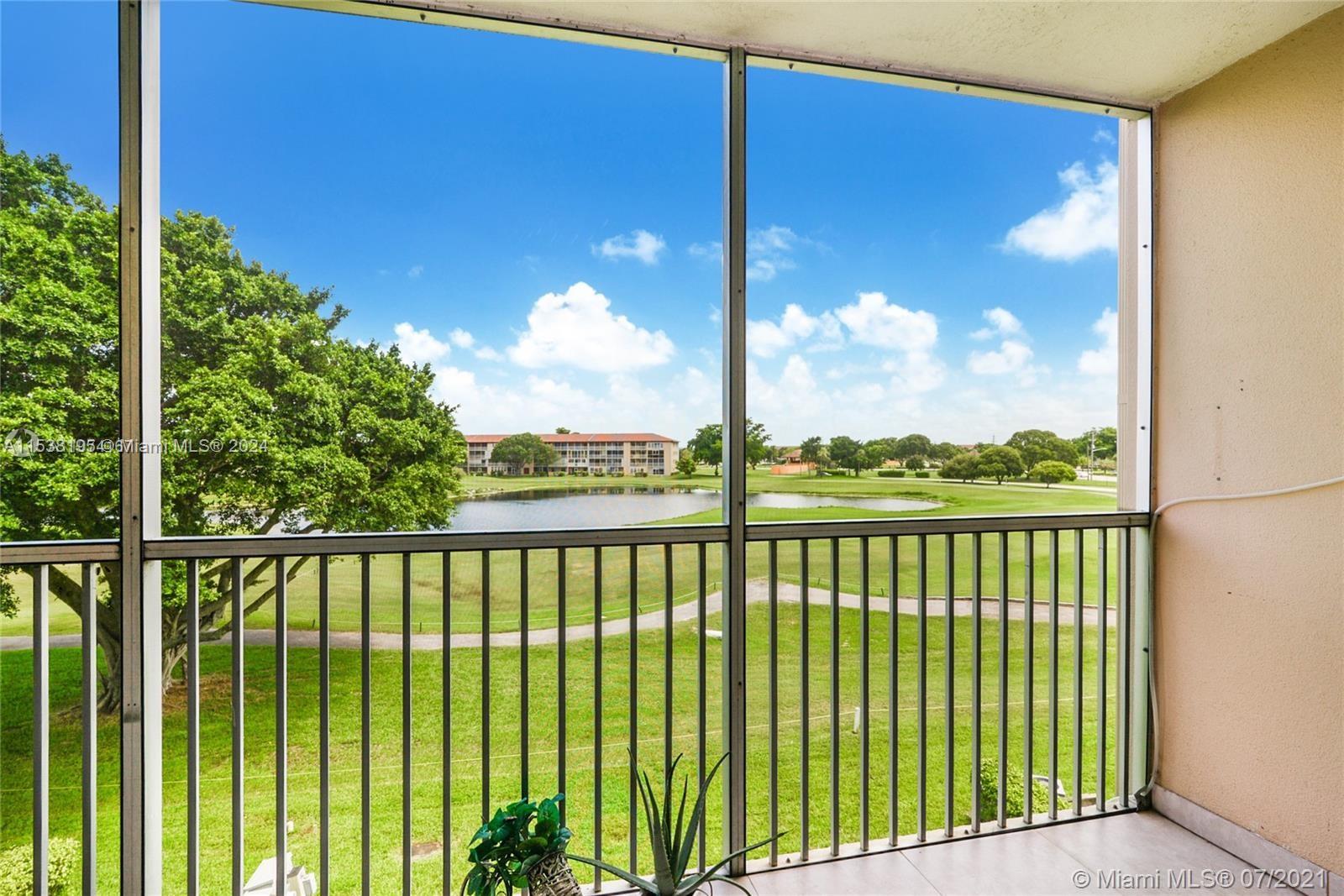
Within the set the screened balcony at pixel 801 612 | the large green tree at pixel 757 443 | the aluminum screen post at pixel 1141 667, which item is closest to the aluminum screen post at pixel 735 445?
the screened balcony at pixel 801 612

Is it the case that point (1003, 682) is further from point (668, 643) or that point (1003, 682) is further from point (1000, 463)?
point (668, 643)

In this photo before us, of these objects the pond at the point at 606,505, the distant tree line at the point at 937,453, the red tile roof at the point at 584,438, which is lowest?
the pond at the point at 606,505

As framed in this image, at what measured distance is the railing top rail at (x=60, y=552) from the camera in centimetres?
138

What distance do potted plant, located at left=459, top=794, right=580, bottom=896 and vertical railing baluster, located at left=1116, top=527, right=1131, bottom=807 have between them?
176 centimetres

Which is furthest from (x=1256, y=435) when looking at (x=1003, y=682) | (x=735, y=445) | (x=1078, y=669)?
(x=735, y=445)

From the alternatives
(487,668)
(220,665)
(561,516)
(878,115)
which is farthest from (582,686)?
(878,115)

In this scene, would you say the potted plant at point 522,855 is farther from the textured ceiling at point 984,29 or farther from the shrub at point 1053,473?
the textured ceiling at point 984,29

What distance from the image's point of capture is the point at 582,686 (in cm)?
231

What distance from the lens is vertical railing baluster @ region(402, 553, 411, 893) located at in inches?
64.7

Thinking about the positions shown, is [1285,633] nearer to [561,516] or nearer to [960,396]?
[960,396]

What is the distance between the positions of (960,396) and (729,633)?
1.09 m

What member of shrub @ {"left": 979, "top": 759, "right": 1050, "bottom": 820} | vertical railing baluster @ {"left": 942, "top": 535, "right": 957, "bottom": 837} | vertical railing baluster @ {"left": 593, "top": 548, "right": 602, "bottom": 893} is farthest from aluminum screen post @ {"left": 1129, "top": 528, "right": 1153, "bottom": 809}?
vertical railing baluster @ {"left": 593, "top": 548, "right": 602, "bottom": 893}

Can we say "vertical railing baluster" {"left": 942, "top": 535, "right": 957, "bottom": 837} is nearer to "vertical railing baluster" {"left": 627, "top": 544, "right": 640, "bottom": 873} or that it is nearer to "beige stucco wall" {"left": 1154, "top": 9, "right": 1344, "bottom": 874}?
"beige stucco wall" {"left": 1154, "top": 9, "right": 1344, "bottom": 874}

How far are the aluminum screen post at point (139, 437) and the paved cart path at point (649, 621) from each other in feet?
1.05
